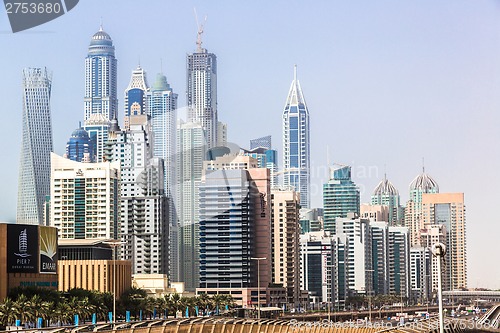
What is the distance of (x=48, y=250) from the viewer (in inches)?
2692

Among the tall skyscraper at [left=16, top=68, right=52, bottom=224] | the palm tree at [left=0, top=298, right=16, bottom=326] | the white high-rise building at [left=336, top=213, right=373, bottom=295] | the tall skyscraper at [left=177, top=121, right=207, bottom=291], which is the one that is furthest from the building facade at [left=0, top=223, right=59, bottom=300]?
the tall skyscraper at [left=16, top=68, right=52, bottom=224]

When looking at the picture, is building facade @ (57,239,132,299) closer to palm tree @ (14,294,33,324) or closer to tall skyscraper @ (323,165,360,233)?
palm tree @ (14,294,33,324)

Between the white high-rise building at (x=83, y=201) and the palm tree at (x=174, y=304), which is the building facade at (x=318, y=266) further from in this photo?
the palm tree at (x=174, y=304)

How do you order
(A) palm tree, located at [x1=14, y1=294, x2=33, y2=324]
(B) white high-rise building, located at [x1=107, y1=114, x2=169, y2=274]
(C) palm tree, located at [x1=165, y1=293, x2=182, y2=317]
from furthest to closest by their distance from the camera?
(B) white high-rise building, located at [x1=107, y1=114, x2=169, y2=274] → (C) palm tree, located at [x1=165, y1=293, x2=182, y2=317] → (A) palm tree, located at [x1=14, y1=294, x2=33, y2=324]

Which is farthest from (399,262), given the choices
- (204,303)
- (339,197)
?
(204,303)

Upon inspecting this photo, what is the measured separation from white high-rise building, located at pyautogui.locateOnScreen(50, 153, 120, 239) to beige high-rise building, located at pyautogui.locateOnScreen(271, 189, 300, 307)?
2075 cm

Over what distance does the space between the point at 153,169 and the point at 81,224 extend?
21.6 metres

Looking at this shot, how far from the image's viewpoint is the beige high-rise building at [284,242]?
137250 mm

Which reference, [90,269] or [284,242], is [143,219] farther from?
[90,269]

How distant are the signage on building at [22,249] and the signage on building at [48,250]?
73 centimetres

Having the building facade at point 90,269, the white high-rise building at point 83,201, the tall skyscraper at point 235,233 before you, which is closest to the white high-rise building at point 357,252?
the tall skyscraper at point 235,233

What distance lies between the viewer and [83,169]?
129m

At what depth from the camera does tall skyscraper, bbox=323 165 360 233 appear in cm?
19300

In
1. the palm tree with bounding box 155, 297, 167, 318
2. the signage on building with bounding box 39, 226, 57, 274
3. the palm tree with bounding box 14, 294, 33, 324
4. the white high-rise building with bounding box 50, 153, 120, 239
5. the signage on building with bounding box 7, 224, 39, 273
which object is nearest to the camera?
the palm tree with bounding box 14, 294, 33, 324
